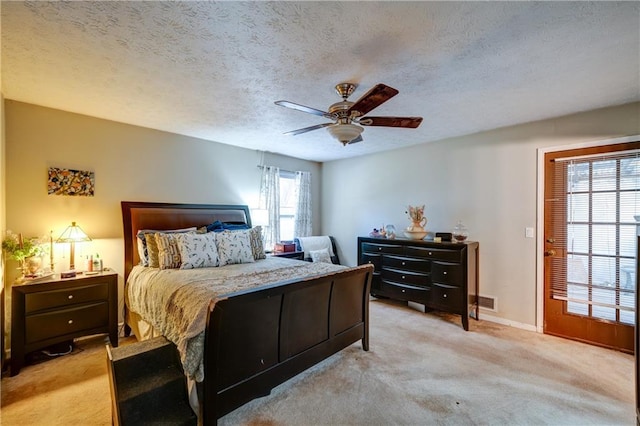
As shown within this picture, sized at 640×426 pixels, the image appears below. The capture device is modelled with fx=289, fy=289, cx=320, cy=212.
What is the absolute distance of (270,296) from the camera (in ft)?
6.84

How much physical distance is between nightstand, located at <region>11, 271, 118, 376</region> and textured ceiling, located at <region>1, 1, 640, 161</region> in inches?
71.2

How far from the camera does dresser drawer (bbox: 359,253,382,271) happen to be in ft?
14.5

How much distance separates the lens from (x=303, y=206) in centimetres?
565

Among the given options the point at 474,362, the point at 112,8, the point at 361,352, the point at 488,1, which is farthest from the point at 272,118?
the point at 474,362

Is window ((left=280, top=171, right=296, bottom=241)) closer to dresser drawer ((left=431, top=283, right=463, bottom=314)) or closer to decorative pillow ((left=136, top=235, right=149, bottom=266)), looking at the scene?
decorative pillow ((left=136, top=235, right=149, bottom=266))

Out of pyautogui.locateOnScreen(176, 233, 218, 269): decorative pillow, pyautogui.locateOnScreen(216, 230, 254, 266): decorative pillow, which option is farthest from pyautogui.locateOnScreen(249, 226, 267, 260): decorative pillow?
pyautogui.locateOnScreen(176, 233, 218, 269): decorative pillow

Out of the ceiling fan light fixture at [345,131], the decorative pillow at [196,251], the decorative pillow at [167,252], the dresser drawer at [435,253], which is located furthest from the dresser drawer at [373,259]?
the decorative pillow at [167,252]

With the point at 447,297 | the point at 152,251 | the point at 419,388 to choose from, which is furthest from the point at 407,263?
the point at 152,251

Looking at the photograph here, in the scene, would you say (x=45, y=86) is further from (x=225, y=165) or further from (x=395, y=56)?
(x=395, y=56)

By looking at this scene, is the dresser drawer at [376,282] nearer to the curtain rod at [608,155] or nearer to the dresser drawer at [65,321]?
the curtain rod at [608,155]

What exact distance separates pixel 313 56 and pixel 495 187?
307 centimetres

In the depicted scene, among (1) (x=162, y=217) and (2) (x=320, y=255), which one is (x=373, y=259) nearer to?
(2) (x=320, y=255)

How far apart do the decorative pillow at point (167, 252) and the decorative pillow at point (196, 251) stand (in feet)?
0.17

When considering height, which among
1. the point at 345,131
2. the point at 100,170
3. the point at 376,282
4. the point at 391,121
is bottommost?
the point at 376,282
